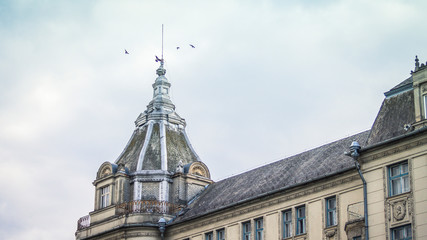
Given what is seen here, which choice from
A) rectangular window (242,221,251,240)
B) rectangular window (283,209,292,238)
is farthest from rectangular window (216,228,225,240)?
rectangular window (283,209,292,238)

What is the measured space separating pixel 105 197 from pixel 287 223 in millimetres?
16679

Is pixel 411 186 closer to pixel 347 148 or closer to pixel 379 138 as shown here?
pixel 379 138

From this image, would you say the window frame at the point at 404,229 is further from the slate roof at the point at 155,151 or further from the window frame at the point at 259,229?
the slate roof at the point at 155,151

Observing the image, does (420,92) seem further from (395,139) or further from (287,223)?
(287,223)

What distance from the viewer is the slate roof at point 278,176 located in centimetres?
4594

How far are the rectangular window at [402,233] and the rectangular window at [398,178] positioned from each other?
173 cm

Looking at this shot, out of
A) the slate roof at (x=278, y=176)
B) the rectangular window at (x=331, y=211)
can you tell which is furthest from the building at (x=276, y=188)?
the slate roof at (x=278, y=176)

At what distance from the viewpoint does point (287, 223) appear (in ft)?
151

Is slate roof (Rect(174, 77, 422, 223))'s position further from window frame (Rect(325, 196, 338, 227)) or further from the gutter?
window frame (Rect(325, 196, 338, 227))

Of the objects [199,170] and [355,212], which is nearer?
[355,212]

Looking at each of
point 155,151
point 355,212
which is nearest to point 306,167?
point 355,212

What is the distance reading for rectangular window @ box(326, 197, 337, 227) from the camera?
142ft

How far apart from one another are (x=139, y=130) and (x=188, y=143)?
374 cm

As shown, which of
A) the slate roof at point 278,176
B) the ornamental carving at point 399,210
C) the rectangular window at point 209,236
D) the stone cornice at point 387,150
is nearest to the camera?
the ornamental carving at point 399,210
